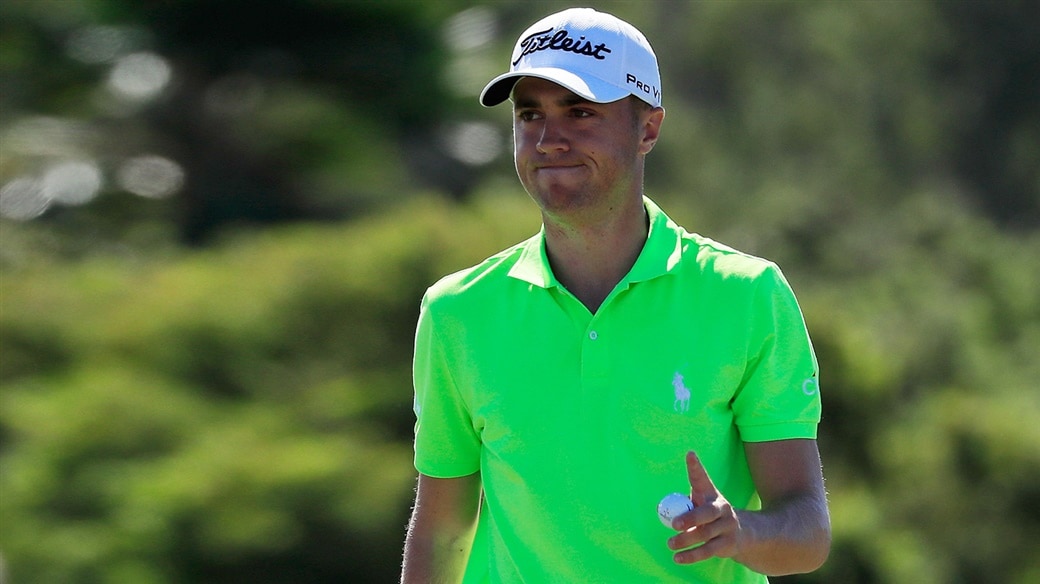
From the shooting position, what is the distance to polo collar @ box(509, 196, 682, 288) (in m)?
2.58

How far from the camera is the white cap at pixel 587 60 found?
255cm

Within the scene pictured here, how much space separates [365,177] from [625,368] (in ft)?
29.8

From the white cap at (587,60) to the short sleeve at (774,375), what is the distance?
0.42 meters

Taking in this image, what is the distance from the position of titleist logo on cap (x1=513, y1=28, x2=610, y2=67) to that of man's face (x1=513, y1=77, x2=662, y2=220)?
0.20 feet

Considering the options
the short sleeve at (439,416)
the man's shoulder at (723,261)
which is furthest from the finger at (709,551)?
the short sleeve at (439,416)

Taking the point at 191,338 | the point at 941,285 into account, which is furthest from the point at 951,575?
the point at 941,285

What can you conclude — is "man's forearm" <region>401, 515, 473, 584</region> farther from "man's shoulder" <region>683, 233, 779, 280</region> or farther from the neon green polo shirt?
"man's shoulder" <region>683, 233, 779, 280</region>

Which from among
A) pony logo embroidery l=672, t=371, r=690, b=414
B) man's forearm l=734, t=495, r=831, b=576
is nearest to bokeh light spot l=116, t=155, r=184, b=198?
pony logo embroidery l=672, t=371, r=690, b=414

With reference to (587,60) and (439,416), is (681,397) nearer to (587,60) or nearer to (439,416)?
(439,416)

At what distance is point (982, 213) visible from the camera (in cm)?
2639

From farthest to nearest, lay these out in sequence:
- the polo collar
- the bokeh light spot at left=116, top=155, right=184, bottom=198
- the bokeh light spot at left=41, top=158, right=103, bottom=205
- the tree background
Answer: the bokeh light spot at left=116, top=155, right=184, bottom=198 < the bokeh light spot at left=41, top=158, right=103, bottom=205 < the tree background < the polo collar

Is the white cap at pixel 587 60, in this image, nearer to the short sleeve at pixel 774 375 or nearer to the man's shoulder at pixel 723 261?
the man's shoulder at pixel 723 261

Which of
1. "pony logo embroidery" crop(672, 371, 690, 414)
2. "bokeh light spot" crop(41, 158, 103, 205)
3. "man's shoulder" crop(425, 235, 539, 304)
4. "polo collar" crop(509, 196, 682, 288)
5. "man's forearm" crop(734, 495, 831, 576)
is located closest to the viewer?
"man's forearm" crop(734, 495, 831, 576)

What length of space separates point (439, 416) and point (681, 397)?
50cm
